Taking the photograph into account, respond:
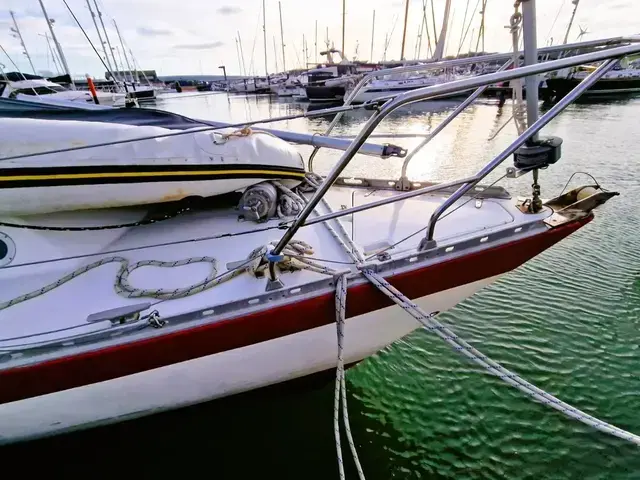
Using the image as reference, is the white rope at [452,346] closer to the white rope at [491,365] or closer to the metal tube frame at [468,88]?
the white rope at [491,365]

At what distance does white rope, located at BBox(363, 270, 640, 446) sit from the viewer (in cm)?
206

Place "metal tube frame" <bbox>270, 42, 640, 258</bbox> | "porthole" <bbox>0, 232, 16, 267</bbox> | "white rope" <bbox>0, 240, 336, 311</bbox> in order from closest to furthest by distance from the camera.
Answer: "metal tube frame" <bbox>270, 42, 640, 258</bbox>, "white rope" <bbox>0, 240, 336, 311</bbox>, "porthole" <bbox>0, 232, 16, 267</bbox>

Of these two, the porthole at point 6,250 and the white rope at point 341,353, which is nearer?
the white rope at point 341,353

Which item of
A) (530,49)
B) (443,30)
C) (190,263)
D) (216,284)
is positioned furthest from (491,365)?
(443,30)

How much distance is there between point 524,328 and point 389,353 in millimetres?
1814

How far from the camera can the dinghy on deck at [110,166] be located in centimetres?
251

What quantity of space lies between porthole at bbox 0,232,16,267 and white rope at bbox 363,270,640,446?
2.51m

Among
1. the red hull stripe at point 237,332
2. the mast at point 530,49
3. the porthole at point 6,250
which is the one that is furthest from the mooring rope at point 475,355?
the porthole at point 6,250

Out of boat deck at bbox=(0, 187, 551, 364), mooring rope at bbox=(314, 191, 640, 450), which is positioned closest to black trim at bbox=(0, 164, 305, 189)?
boat deck at bbox=(0, 187, 551, 364)

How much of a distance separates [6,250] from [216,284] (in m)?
1.56

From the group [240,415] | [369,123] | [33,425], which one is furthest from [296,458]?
[369,123]

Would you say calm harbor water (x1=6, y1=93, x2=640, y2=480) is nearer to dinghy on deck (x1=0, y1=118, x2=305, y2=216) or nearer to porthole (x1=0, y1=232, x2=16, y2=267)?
porthole (x1=0, y1=232, x2=16, y2=267)

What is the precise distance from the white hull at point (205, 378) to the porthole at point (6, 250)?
100cm

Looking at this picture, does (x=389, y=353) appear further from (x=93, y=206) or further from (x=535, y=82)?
(x=93, y=206)
